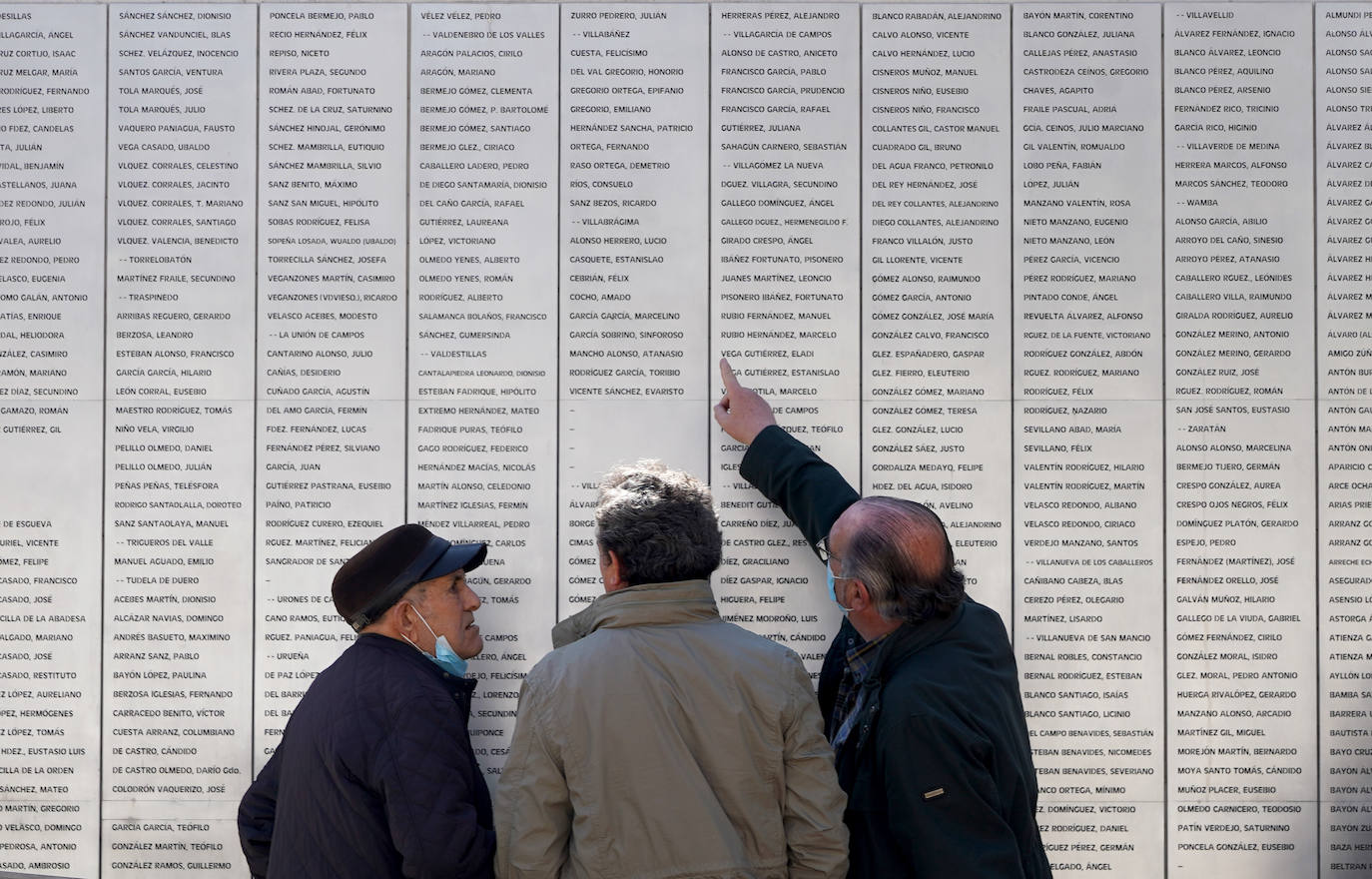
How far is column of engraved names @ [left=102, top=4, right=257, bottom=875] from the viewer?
12.1 feet

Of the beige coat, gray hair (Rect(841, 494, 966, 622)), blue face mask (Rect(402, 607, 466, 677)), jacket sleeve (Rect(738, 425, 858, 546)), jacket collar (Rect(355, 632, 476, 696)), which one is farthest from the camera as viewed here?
jacket sleeve (Rect(738, 425, 858, 546))

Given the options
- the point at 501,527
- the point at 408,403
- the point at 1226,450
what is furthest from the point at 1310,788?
the point at 408,403

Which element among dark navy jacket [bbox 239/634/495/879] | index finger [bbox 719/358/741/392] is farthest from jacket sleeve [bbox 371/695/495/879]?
index finger [bbox 719/358/741/392]

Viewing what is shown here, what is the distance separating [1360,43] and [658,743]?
11.7 feet

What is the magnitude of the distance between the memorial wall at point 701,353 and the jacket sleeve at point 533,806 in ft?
3.72

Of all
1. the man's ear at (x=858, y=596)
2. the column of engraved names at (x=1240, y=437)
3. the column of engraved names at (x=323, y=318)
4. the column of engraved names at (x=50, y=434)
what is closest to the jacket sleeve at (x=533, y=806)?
the man's ear at (x=858, y=596)

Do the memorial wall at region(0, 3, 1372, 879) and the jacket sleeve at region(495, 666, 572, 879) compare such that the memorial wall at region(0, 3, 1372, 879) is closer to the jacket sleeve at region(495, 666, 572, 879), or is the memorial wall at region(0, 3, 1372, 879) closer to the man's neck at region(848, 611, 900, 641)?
the man's neck at region(848, 611, 900, 641)

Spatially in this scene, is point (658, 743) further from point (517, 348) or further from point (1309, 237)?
point (1309, 237)

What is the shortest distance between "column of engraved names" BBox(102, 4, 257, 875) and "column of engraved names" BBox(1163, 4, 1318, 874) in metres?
3.35

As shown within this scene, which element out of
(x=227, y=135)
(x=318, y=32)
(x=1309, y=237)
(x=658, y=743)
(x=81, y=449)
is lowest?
(x=658, y=743)

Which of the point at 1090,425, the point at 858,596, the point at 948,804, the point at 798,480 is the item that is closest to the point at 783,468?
the point at 798,480

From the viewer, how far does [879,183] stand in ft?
12.3

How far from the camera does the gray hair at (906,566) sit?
279 centimetres

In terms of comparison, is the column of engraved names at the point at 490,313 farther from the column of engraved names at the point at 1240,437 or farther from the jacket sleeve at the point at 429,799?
the column of engraved names at the point at 1240,437
